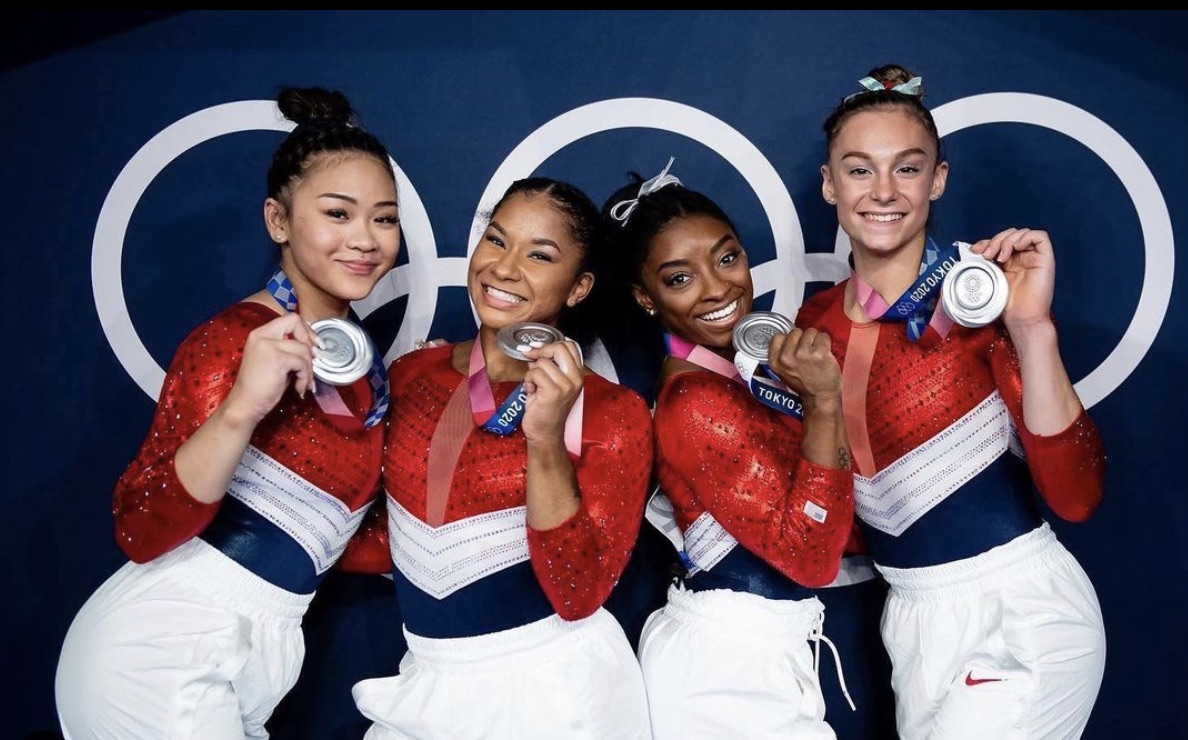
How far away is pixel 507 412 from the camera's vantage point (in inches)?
106

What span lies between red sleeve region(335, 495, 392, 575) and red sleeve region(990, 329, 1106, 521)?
1601 millimetres

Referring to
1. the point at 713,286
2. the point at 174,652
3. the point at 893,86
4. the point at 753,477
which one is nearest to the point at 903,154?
the point at 893,86

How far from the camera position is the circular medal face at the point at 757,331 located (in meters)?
2.71

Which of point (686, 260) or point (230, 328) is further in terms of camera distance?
point (686, 260)

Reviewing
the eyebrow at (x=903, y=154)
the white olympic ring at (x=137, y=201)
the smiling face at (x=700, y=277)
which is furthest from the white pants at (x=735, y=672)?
the white olympic ring at (x=137, y=201)

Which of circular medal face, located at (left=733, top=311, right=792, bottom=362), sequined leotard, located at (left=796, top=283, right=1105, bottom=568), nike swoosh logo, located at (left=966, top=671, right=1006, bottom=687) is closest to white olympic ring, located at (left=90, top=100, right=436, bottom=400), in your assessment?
circular medal face, located at (left=733, top=311, right=792, bottom=362)

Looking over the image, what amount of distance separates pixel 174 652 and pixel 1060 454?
2.06 metres

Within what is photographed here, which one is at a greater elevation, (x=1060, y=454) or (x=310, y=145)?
(x=310, y=145)

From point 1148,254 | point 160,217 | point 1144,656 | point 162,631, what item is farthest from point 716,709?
point 160,217

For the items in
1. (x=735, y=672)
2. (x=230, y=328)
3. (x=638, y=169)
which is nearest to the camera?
(x=230, y=328)

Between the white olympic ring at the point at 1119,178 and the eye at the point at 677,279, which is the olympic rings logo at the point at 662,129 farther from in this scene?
the eye at the point at 677,279

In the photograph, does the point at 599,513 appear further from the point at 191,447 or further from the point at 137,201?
the point at 137,201

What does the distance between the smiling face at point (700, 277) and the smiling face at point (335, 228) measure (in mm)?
692

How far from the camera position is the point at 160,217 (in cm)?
362
